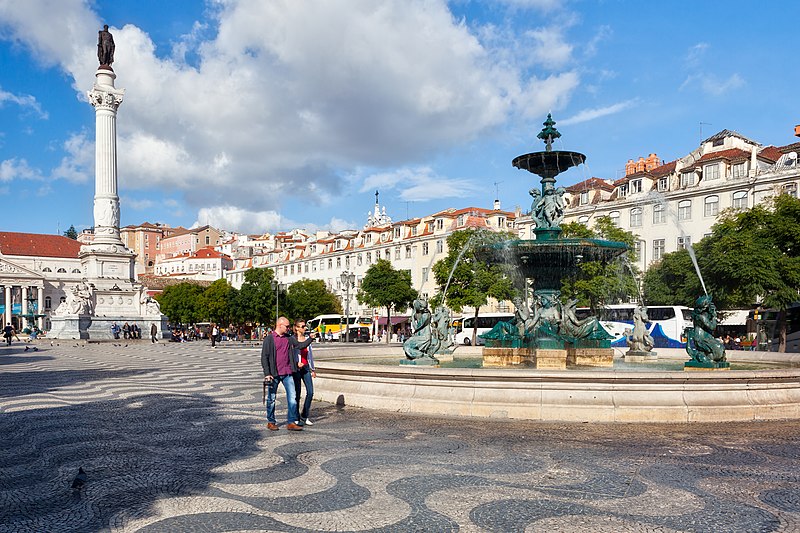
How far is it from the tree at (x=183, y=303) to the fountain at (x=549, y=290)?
69427mm

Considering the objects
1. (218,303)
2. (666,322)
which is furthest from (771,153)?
(218,303)

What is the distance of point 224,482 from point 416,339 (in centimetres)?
688

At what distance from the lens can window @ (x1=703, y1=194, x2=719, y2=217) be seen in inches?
1848

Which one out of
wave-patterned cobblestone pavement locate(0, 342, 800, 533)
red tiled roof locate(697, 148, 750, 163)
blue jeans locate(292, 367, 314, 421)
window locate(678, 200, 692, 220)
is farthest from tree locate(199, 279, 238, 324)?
wave-patterned cobblestone pavement locate(0, 342, 800, 533)

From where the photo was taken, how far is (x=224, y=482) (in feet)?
20.2

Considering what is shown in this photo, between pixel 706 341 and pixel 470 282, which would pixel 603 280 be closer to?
pixel 470 282

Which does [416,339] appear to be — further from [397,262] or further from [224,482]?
[397,262]

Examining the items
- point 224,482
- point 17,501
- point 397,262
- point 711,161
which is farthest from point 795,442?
point 397,262

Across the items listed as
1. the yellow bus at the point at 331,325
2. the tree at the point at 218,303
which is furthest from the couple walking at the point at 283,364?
the tree at the point at 218,303

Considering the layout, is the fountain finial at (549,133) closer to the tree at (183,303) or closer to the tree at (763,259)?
the tree at (763,259)

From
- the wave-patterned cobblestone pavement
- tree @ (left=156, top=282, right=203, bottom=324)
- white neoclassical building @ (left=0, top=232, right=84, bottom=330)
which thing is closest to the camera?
the wave-patterned cobblestone pavement

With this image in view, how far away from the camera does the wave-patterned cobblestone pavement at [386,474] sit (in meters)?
5.04

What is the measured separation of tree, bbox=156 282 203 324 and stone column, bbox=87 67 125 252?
31.4 m

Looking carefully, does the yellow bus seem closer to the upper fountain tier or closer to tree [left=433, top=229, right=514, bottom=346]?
tree [left=433, top=229, right=514, bottom=346]
